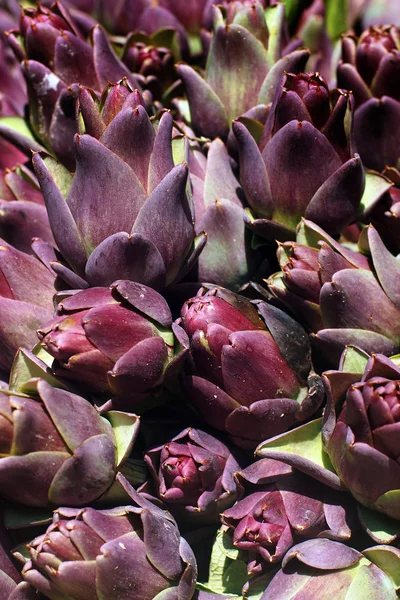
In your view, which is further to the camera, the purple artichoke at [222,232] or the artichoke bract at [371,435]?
the purple artichoke at [222,232]

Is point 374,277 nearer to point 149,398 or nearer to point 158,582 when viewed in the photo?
point 149,398

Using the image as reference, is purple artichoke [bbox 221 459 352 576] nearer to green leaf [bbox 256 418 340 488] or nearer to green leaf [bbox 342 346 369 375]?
green leaf [bbox 256 418 340 488]

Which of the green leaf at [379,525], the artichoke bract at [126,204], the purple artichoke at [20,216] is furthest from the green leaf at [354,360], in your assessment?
the purple artichoke at [20,216]

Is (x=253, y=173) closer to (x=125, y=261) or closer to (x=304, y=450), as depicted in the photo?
(x=125, y=261)

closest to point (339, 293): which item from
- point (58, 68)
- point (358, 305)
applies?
point (358, 305)

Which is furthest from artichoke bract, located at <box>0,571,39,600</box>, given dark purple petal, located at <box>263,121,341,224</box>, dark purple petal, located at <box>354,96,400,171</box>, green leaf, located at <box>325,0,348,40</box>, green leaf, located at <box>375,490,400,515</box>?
green leaf, located at <box>325,0,348,40</box>

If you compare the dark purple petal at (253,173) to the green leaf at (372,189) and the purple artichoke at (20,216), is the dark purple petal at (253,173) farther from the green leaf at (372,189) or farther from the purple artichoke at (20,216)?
the purple artichoke at (20,216)

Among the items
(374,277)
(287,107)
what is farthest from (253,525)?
(287,107)
